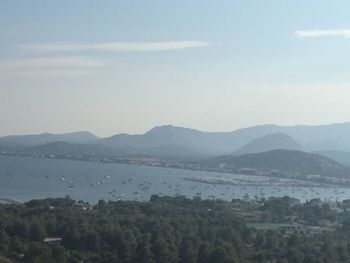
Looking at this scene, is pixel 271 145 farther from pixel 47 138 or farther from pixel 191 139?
pixel 47 138

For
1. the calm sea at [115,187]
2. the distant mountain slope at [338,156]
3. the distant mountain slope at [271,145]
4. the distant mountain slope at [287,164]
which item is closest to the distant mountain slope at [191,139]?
the distant mountain slope at [271,145]

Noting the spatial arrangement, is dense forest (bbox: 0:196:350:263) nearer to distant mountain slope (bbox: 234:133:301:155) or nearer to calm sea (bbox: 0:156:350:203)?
calm sea (bbox: 0:156:350:203)

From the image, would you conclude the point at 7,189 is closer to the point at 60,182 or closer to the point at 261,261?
the point at 60,182

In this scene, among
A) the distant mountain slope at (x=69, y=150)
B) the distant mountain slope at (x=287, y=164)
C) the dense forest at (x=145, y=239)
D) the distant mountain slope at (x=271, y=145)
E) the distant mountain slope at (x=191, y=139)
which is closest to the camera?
the dense forest at (x=145, y=239)

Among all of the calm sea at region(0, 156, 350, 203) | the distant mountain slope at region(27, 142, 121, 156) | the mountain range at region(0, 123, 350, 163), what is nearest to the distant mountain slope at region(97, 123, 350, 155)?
the mountain range at region(0, 123, 350, 163)

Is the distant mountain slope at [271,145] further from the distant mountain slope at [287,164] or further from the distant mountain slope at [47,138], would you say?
the distant mountain slope at [47,138]

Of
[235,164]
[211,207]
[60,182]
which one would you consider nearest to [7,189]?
[60,182]

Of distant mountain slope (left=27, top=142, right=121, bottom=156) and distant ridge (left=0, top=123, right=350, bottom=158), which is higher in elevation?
distant ridge (left=0, top=123, right=350, bottom=158)
